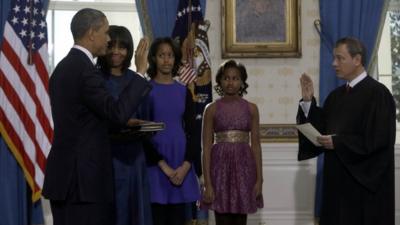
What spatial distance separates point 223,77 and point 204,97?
131cm

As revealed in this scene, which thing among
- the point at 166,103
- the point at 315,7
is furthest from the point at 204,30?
the point at 166,103

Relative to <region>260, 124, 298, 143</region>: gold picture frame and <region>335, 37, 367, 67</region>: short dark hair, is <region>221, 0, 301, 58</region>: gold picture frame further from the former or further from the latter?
<region>335, 37, 367, 67</region>: short dark hair

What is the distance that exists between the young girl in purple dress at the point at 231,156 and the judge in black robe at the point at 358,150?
2.06 ft

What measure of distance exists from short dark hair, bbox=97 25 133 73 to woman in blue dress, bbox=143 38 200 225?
51cm

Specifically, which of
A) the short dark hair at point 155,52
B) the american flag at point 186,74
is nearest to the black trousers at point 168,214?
the short dark hair at point 155,52

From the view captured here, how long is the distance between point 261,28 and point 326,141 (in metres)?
2.80

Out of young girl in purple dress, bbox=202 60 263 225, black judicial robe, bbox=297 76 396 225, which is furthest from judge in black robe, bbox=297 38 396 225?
young girl in purple dress, bbox=202 60 263 225

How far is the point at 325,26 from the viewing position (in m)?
6.57

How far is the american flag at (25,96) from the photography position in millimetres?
5773

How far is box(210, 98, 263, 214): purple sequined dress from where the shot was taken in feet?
15.0

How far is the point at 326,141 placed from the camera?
13.3 ft

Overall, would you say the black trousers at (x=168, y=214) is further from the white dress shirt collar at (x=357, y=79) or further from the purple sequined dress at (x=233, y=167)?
the white dress shirt collar at (x=357, y=79)

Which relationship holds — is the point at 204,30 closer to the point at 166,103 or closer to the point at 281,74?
the point at 281,74

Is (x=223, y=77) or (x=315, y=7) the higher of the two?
(x=315, y=7)
